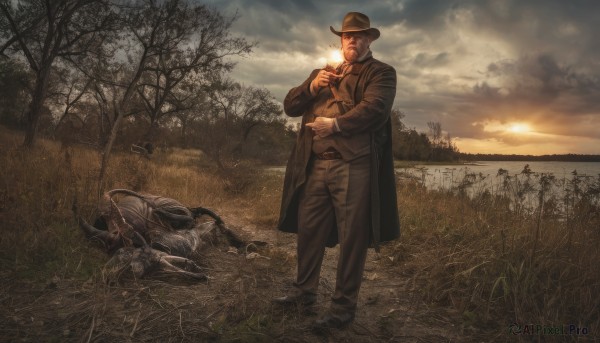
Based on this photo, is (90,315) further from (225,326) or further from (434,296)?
(434,296)

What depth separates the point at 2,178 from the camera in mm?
5094

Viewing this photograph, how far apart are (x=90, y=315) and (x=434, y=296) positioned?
9.79 feet

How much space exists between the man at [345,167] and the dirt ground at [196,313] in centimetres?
28

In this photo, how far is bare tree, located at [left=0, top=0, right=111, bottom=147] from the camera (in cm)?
1184

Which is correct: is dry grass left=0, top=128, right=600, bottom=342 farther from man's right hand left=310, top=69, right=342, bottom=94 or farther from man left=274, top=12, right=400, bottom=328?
man's right hand left=310, top=69, right=342, bottom=94

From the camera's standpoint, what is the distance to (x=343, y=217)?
3.15m

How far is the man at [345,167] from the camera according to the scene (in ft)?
10.1

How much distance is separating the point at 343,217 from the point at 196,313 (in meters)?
1.44

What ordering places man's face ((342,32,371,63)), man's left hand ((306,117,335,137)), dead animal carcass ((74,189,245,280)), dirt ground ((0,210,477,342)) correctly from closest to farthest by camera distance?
dirt ground ((0,210,477,342))
man's left hand ((306,117,335,137))
man's face ((342,32,371,63))
dead animal carcass ((74,189,245,280))

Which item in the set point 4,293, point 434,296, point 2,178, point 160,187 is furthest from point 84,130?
point 434,296

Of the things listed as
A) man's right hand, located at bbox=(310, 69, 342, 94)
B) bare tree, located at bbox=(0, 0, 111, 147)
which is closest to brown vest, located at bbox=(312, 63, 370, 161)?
man's right hand, located at bbox=(310, 69, 342, 94)

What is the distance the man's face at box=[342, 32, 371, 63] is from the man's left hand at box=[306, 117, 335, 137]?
24.1 inches

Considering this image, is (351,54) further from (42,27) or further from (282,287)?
(42,27)

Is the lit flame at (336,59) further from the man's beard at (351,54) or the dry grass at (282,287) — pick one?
the dry grass at (282,287)
